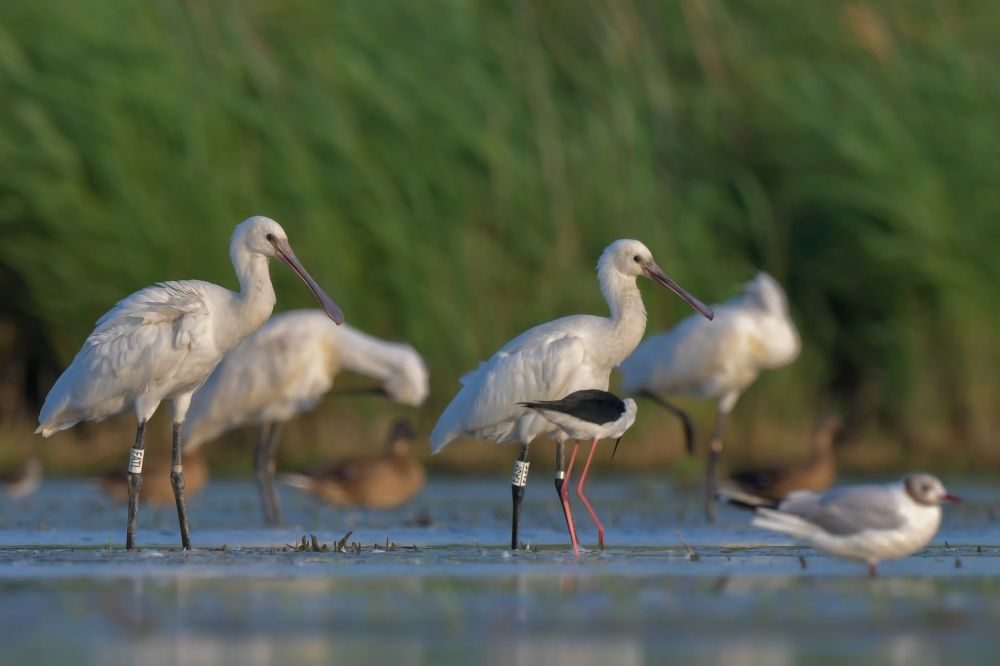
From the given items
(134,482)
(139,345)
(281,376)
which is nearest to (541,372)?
(139,345)

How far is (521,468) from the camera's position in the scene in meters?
10.2

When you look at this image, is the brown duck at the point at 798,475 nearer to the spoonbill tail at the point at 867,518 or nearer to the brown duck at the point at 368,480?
the brown duck at the point at 368,480

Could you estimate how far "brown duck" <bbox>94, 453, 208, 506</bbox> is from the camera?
12.6 metres

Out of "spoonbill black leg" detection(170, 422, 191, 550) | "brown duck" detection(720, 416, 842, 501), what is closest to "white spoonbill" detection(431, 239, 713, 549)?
"spoonbill black leg" detection(170, 422, 191, 550)

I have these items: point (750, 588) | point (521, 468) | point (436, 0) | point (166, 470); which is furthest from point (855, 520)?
point (436, 0)

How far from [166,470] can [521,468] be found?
3574 millimetres

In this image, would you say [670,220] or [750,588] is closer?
[750,588]

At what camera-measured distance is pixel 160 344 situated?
9.89 m

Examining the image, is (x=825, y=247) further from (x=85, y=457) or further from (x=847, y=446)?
(x=85, y=457)

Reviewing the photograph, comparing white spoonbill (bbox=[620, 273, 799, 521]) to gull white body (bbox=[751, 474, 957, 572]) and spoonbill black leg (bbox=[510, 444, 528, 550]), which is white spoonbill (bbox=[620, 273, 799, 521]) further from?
gull white body (bbox=[751, 474, 957, 572])

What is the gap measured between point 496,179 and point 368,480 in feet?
9.50

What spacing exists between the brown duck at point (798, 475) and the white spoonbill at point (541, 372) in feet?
8.06

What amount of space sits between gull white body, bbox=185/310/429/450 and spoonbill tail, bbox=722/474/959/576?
5.23 metres

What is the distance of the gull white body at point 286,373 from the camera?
12883mm
